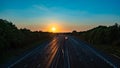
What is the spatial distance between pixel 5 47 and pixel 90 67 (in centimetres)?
2293

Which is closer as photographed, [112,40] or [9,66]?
[9,66]

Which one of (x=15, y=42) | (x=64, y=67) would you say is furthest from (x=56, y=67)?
(x=15, y=42)

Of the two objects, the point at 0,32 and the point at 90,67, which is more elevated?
the point at 0,32

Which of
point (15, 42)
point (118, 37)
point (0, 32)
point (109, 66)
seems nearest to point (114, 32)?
point (118, 37)

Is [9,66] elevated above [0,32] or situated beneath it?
situated beneath

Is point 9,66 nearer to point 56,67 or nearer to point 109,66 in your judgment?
point 56,67

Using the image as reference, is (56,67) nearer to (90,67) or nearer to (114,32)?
(90,67)

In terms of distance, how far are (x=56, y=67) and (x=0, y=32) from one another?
23.9 metres

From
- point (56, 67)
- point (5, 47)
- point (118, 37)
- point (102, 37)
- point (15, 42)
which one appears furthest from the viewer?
point (102, 37)

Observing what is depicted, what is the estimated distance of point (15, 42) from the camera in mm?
47844

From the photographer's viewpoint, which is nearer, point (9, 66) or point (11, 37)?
point (9, 66)

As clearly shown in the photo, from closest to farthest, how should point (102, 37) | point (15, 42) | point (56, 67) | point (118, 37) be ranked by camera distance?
point (56, 67) < point (15, 42) < point (118, 37) < point (102, 37)

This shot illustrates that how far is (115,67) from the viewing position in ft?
76.0

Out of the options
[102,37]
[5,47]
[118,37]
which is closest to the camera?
[5,47]
